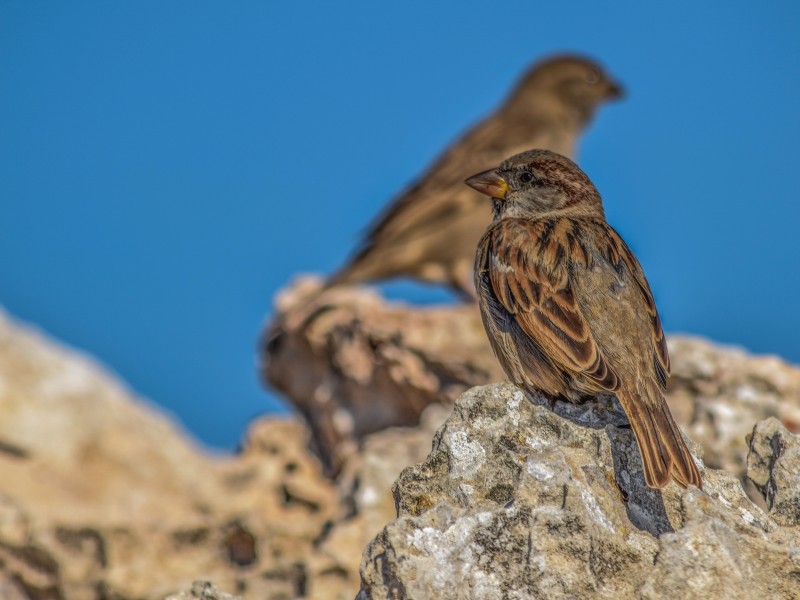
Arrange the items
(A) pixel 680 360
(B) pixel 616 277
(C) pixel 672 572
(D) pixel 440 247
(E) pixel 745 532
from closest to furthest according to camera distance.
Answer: (C) pixel 672 572, (E) pixel 745 532, (B) pixel 616 277, (A) pixel 680 360, (D) pixel 440 247

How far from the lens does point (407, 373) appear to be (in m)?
7.13

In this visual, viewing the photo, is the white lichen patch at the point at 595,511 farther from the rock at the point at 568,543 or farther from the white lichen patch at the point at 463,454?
the white lichen patch at the point at 463,454

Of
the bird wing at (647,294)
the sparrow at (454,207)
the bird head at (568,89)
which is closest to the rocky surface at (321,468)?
the bird wing at (647,294)

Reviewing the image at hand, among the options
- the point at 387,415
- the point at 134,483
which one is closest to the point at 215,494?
the point at 134,483

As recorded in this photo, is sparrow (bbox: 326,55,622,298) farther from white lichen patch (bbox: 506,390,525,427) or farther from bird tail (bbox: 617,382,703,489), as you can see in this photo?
white lichen patch (bbox: 506,390,525,427)

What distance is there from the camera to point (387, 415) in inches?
289

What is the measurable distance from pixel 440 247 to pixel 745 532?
7.40 metres

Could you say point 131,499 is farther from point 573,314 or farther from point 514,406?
point 514,406

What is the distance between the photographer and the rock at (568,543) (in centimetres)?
312

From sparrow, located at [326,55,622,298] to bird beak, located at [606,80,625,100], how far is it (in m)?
0.31

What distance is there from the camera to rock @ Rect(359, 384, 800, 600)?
→ 123 inches

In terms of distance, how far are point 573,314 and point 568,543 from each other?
143 centimetres

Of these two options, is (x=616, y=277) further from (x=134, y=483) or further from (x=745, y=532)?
(x=134, y=483)

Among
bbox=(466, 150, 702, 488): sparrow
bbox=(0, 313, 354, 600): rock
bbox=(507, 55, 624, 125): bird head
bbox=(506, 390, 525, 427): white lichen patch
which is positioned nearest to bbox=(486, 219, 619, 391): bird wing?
bbox=(466, 150, 702, 488): sparrow
